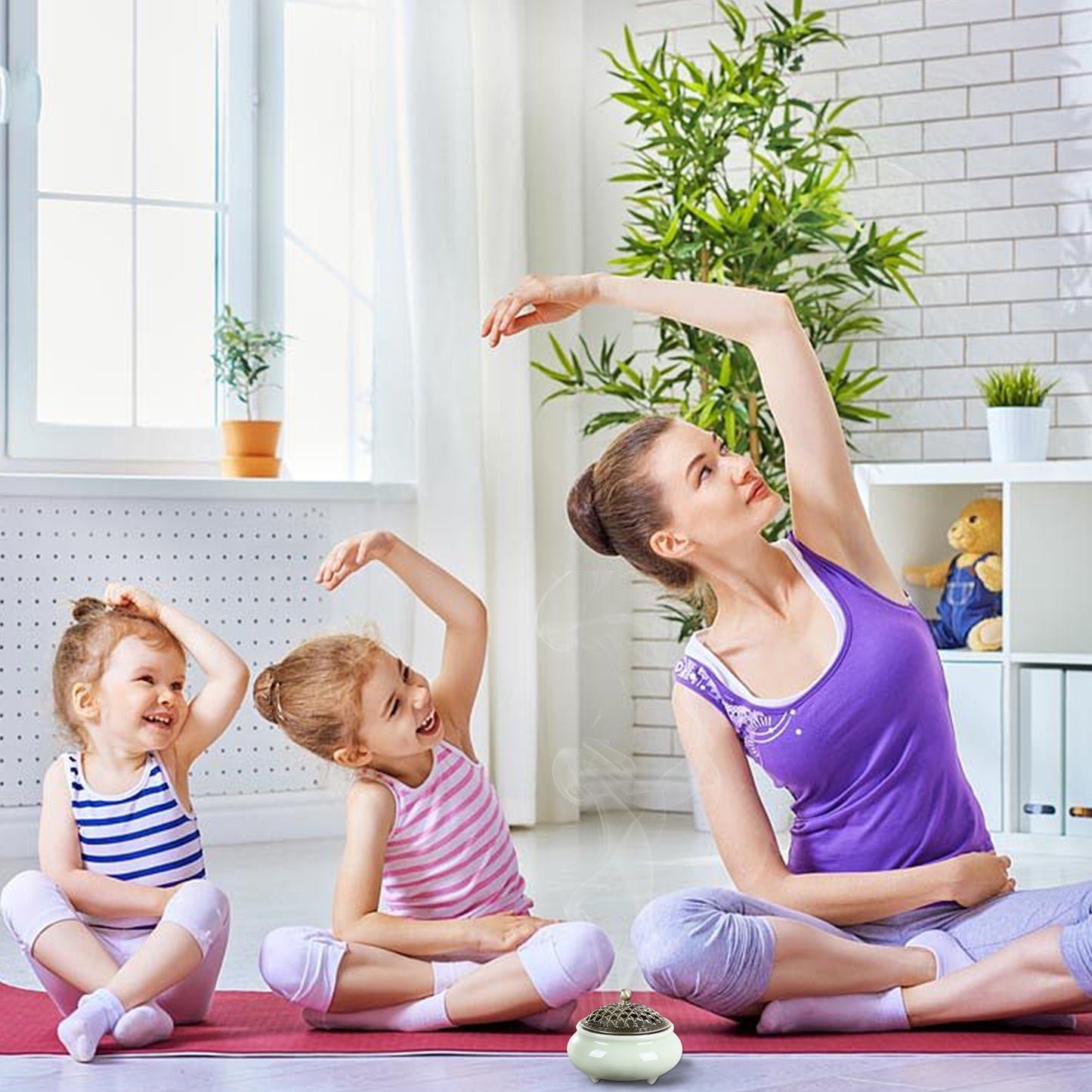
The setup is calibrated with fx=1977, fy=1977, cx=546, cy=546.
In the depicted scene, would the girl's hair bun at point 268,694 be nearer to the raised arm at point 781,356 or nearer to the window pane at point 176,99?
the raised arm at point 781,356

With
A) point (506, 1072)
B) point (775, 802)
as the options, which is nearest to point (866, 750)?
point (506, 1072)

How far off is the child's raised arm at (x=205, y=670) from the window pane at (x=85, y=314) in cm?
166

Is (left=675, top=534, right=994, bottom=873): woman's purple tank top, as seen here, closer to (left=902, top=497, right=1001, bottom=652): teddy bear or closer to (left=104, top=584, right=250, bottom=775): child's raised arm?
(left=104, top=584, right=250, bottom=775): child's raised arm

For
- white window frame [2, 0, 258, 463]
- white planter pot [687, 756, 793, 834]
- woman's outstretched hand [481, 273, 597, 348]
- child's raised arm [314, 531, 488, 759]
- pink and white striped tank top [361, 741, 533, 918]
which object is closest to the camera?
woman's outstretched hand [481, 273, 597, 348]

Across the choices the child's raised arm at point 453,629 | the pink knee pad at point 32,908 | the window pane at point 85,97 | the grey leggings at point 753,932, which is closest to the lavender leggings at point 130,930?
the pink knee pad at point 32,908

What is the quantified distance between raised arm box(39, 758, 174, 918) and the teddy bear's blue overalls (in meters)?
2.10

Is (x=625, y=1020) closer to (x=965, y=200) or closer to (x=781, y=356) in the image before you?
(x=781, y=356)

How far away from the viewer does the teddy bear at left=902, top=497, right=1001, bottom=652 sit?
152 inches

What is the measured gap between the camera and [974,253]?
4074 millimetres

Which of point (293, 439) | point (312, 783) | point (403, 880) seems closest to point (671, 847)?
point (312, 783)

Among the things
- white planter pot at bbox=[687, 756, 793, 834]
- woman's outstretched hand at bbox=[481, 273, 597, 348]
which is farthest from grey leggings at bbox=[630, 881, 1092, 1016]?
white planter pot at bbox=[687, 756, 793, 834]

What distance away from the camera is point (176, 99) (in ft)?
13.3

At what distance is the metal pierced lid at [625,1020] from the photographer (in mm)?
1922

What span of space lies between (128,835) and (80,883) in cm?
8
